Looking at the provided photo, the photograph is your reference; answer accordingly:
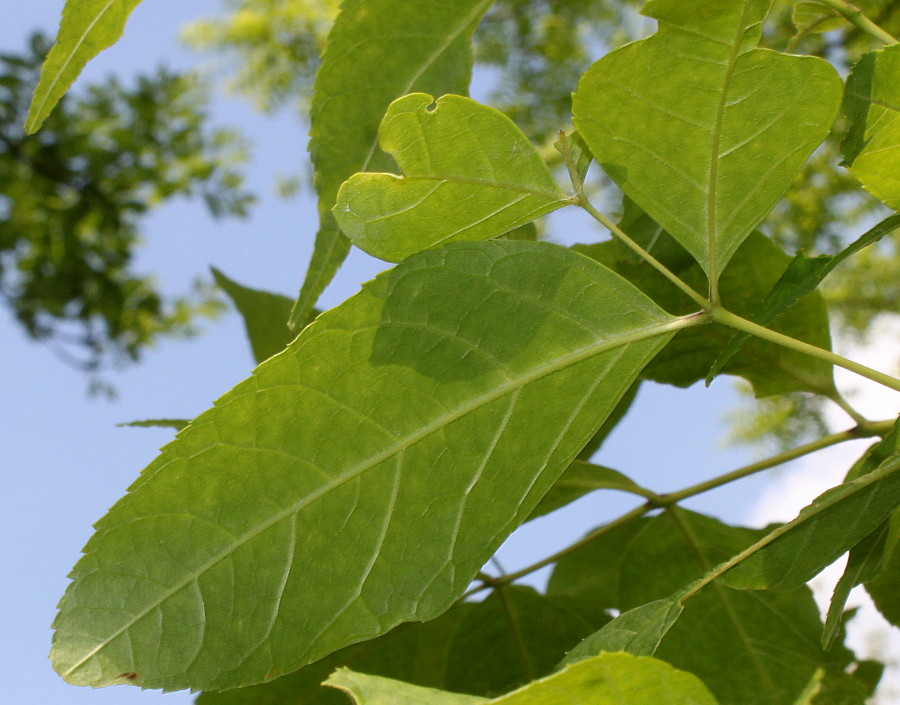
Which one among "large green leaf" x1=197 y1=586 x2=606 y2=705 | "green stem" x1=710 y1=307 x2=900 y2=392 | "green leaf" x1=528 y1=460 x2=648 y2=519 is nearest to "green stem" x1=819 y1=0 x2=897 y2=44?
"green stem" x1=710 y1=307 x2=900 y2=392

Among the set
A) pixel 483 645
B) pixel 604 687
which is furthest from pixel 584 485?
pixel 604 687

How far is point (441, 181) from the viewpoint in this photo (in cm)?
40

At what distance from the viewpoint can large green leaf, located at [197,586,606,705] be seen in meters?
0.67

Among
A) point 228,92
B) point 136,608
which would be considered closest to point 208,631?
point 136,608

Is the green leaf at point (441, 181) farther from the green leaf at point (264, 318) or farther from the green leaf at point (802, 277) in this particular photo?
the green leaf at point (264, 318)

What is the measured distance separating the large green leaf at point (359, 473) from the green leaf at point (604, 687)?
9 centimetres

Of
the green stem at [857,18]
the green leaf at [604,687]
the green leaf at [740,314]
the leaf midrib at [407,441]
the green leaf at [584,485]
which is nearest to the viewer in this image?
the green leaf at [604,687]

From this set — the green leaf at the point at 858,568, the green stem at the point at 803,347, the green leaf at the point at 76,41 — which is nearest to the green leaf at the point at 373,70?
the green leaf at the point at 76,41

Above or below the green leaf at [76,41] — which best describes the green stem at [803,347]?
below

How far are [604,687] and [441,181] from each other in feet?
0.77

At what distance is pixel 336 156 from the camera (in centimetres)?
55

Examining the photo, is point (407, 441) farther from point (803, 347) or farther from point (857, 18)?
point (857, 18)

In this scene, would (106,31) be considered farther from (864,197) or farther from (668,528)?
(864,197)

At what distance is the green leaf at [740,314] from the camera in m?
0.59
